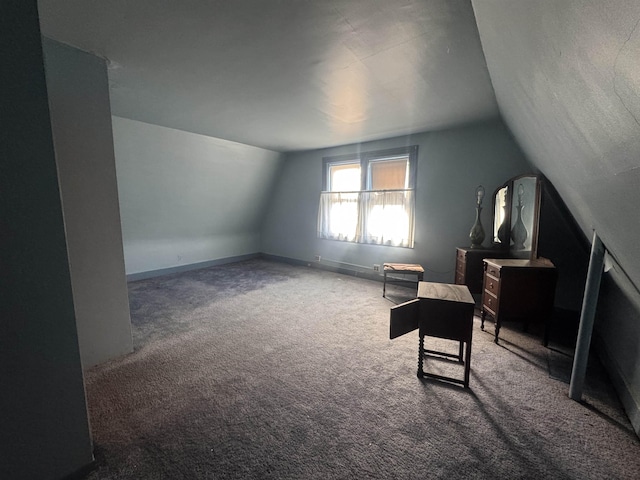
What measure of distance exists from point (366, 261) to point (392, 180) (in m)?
1.37

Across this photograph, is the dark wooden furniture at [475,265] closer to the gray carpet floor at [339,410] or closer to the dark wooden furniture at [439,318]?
the gray carpet floor at [339,410]

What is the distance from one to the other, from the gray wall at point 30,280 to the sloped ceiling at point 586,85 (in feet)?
5.68

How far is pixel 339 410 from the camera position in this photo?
147 centimetres

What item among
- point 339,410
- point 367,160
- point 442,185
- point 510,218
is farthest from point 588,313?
point 367,160

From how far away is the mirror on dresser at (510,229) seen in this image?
2.35 metres

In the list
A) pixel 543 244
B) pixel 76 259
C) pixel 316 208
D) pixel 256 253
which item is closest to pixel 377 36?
pixel 76 259

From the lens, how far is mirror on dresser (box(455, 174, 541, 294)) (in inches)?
92.7

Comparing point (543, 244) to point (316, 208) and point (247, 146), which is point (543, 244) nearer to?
point (316, 208)

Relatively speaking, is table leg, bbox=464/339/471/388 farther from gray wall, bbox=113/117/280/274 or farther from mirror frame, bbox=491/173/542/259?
gray wall, bbox=113/117/280/274

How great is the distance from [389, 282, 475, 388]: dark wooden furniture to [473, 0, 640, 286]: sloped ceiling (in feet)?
2.64

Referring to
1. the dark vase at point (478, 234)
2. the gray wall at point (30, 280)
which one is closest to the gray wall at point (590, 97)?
the dark vase at point (478, 234)

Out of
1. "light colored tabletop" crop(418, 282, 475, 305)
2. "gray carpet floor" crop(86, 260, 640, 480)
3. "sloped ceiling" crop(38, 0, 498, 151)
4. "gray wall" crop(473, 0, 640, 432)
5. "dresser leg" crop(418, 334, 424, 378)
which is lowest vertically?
"gray carpet floor" crop(86, 260, 640, 480)

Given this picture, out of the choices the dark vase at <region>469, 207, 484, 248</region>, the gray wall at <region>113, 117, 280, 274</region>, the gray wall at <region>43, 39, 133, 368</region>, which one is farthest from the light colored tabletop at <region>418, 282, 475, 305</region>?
the gray wall at <region>113, 117, 280, 274</region>

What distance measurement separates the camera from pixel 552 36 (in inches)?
30.9
